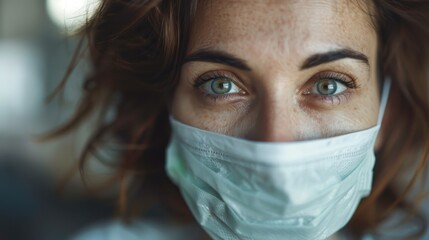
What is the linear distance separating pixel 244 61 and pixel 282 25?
0.35 feet

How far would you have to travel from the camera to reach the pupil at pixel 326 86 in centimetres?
121

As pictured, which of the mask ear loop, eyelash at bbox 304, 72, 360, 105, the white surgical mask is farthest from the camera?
the mask ear loop

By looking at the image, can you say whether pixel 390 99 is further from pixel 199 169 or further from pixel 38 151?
pixel 38 151

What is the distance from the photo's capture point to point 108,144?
1.77 m

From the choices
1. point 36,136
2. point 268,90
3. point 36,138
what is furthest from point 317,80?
point 36,136

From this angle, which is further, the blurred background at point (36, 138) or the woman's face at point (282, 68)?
the blurred background at point (36, 138)

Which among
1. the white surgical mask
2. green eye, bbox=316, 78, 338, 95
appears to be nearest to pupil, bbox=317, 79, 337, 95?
green eye, bbox=316, 78, 338, 95

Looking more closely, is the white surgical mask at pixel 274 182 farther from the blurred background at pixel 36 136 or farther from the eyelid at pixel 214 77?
the blurred background at pixel 36 136

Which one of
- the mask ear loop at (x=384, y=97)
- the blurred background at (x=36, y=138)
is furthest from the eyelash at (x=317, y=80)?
the blurred background at (x=36, y=138)

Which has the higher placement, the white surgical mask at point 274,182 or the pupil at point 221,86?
the pupil at point 221,86

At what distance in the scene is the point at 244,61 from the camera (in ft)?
3.77

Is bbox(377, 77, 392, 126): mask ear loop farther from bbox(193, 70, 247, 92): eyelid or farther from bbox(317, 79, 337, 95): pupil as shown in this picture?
bbox(193, 70, 247, 92): eyelid

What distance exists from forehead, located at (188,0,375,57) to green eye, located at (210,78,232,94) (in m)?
0.10

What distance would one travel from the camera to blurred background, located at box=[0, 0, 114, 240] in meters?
3.32
